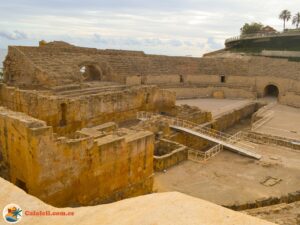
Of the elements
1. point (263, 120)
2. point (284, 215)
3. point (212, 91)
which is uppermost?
point (212, 91)

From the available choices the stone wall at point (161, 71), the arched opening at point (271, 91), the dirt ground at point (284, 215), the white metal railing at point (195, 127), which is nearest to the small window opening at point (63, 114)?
the stone wall at point (161, 71)

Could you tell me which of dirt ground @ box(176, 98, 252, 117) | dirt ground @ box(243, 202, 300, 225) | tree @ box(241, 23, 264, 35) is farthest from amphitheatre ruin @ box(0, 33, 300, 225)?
tree @ box(241, 23, 264, 35)

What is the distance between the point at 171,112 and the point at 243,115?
791 cm

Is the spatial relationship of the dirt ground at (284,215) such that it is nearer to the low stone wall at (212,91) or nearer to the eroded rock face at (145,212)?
the eroded rock face at (145,212)

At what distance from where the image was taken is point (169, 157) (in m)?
15.0

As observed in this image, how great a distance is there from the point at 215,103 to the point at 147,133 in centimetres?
1820

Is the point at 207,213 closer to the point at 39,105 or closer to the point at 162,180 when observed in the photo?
the point at 162,180

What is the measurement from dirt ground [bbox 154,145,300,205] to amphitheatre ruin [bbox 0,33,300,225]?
0.05 metres

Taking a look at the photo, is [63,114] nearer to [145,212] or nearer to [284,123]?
[145,212]

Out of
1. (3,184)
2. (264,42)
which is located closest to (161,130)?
(3,184)

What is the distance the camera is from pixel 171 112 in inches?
895

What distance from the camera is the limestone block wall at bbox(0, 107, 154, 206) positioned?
8.50 m

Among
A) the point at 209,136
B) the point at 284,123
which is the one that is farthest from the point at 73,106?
the point at 284,123

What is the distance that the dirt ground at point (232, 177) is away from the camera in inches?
495
